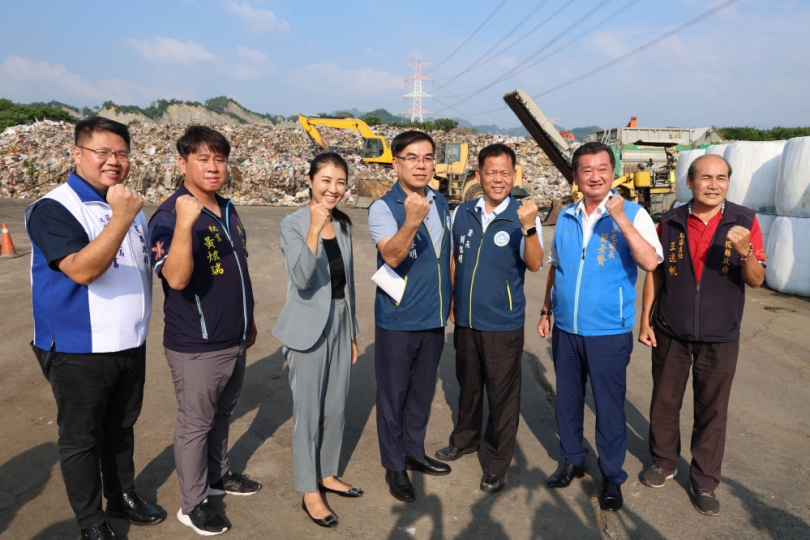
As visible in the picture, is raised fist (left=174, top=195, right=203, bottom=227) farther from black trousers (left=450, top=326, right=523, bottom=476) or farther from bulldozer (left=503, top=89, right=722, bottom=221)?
bulldozer (left=503, top=89, right=722, bottom=221)

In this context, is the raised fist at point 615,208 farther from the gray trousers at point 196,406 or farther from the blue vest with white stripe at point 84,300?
the blue vest with white stripe at point 84,300

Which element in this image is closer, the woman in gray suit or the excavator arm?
the woman in gray suit

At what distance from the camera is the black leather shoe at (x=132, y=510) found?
2690 mm

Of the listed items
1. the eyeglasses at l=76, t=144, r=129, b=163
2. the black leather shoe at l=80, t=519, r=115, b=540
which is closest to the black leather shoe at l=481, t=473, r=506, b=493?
the black leather shoe at l=80, t=519, r=115, b=540

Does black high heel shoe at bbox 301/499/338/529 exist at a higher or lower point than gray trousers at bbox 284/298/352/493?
lower

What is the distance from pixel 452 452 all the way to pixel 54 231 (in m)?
2.52

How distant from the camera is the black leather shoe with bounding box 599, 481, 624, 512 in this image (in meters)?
2.89

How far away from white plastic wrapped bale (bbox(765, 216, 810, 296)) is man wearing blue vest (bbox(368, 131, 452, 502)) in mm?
6117

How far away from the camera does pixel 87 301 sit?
7.74ft

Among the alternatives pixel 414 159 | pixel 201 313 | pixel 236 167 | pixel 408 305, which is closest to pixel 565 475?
pixel 408 305

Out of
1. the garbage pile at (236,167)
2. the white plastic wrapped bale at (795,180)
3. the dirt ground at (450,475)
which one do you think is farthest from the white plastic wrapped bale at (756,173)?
the garbage pile at (236,167)

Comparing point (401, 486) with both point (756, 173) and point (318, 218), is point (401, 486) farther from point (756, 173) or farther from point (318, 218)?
point (756, 173)

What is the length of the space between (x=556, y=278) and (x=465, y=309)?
0.56 meters

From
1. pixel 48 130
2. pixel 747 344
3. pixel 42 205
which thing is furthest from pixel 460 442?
pixel 48 130
